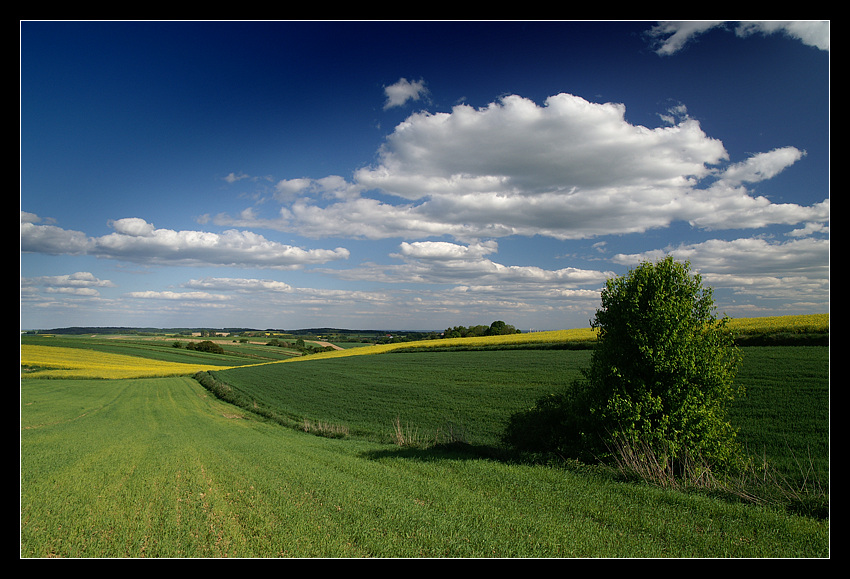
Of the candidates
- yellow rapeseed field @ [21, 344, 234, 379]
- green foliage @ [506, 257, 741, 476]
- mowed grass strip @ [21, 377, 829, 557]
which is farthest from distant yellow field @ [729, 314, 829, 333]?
yellow rapeseed field @ [21, 344, 234, 379]

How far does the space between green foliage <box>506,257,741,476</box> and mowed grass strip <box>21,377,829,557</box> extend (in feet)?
4.95

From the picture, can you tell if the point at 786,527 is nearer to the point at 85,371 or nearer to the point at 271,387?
the point at 271,387

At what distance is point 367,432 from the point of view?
51.9 ft

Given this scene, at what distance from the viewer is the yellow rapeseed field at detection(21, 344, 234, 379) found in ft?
96.7

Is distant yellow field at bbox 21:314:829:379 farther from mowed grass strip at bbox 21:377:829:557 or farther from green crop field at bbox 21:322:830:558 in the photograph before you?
mowed grass strip at bbox 21:377:829:557

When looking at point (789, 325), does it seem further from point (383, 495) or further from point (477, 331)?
point (477, 331)

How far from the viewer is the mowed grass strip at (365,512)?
4250 mm

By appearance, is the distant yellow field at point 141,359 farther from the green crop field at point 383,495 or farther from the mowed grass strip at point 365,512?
the mowed grass strip at point 365,512

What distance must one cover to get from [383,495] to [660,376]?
20.5 feet

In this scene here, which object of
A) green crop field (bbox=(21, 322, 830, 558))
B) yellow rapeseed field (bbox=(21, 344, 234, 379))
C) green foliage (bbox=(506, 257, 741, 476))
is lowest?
yellow rapeseed field (bbox=(21, 344, 234, 379))

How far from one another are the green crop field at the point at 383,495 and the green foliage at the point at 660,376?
47.8 inches
